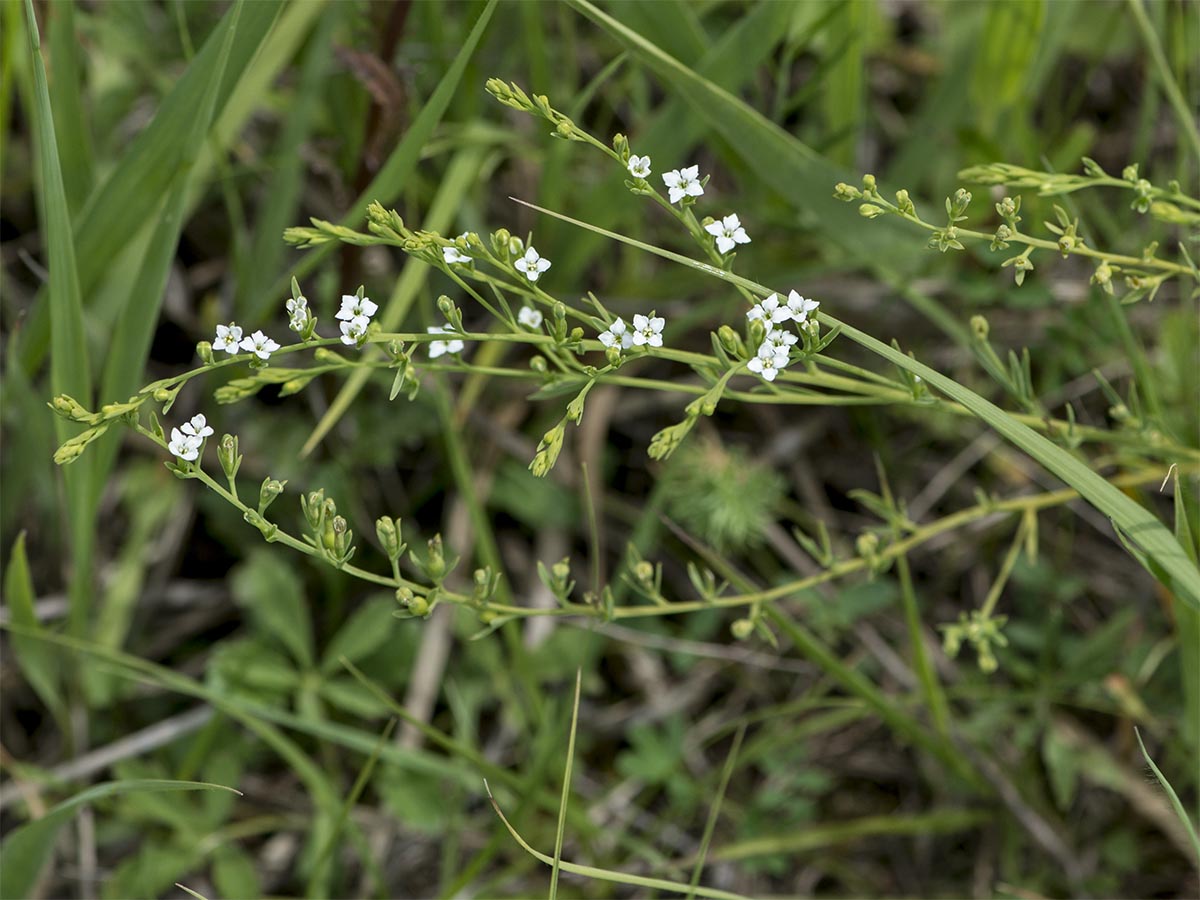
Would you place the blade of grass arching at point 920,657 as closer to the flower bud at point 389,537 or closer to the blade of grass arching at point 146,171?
the flower bud at point 389,537

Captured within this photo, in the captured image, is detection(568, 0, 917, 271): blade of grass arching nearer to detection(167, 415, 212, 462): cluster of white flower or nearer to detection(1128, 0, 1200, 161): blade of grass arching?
detection(1128, 0, 1200, 161): blade of grass arching

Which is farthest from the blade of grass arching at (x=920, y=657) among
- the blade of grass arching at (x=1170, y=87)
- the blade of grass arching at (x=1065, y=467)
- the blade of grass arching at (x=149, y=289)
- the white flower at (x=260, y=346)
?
the blade of grass arching at (x=149, y=289)

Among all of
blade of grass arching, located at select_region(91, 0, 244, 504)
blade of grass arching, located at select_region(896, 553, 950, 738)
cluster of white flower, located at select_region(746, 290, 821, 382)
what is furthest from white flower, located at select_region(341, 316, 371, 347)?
blade of grass arching, located at select_region(896, 553, 950, 738)

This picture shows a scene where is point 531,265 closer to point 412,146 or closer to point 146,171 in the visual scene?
point 412,146

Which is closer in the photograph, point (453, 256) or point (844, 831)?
point (453, 256)

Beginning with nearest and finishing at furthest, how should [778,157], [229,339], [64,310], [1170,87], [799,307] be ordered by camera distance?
[799,307] → [229,339] → [64,310] → [1170,87] → [778,157]

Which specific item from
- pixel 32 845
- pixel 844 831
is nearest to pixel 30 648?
pixel 32 845
